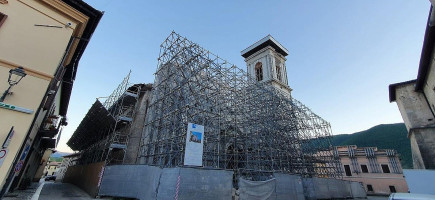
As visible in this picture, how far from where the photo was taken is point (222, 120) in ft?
51.3

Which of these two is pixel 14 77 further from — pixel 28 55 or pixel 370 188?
pixel 370 188

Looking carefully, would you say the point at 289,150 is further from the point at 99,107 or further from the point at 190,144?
the point at 99,107

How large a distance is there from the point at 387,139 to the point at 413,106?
6750cm

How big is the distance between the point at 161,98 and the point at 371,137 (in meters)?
84.4

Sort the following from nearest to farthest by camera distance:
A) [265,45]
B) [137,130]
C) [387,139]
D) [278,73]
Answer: [137,130]
[278,73]
[265,45]
[387,139]

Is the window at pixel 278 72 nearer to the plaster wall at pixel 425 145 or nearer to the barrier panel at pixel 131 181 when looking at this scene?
the plaster wall at pixel 425 145

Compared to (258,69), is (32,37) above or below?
below

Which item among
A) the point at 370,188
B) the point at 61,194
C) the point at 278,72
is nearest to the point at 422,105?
the point at 370,188

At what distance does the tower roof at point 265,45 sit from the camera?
34.5 m

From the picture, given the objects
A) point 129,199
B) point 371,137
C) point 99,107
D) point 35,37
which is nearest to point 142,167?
point 129,199

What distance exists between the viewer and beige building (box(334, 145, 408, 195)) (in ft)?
87.2

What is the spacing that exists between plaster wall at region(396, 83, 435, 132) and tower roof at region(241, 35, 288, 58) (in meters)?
21.4

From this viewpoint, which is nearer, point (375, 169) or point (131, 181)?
point (131, 181)

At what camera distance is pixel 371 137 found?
7119 centimetres
